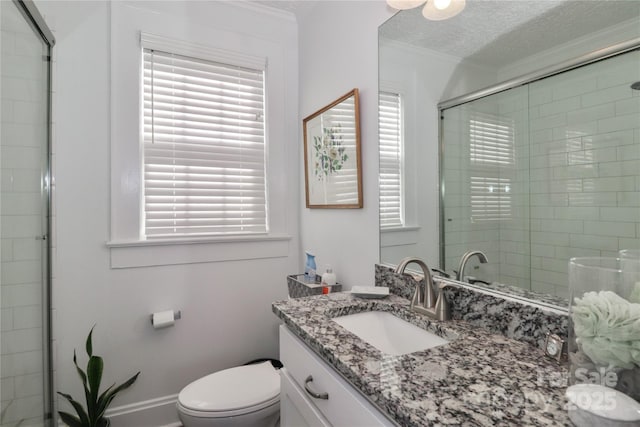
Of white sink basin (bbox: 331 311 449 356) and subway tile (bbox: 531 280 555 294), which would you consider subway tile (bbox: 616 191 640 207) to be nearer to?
subway tile (bbox: 531 280 555 294)

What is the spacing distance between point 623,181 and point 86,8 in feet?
7.38

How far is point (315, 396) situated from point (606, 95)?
3.19ft

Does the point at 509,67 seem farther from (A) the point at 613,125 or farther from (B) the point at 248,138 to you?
(B) the point at 248,138

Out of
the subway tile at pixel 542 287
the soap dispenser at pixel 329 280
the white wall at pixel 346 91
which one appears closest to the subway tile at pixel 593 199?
the subway tile at pixel 542 287

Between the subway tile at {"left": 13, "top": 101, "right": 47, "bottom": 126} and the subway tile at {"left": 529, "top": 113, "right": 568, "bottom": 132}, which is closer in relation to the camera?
the subway tile at {"left": 529, "top": 113, "right": 568, "bottom": 132}

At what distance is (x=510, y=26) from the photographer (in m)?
0.94

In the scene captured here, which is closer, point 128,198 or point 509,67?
point 509,67

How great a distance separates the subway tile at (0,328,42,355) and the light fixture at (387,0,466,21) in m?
1.81

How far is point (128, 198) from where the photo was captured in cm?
171

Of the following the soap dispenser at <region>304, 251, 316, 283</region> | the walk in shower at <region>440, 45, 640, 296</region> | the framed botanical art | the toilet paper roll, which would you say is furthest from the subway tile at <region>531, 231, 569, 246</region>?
the toilet paper roll

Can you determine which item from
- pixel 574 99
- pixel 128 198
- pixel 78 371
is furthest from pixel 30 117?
pixel 574 99

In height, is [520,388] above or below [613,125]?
below

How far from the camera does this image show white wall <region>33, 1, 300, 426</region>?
5.22 feet

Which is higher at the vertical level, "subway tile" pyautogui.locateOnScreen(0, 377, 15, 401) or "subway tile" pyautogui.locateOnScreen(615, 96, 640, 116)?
"subway tile" pyautogui.locateOnScreen(615, 96, 640, 116)
